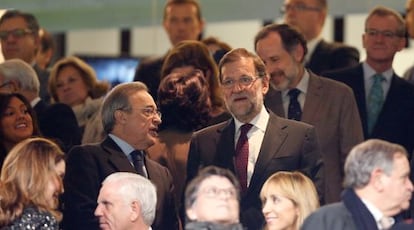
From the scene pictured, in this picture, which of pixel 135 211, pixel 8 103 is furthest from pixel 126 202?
pixel 8 103

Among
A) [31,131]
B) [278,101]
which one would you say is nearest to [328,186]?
[278,101]

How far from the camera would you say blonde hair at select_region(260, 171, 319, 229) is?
36.7 feet

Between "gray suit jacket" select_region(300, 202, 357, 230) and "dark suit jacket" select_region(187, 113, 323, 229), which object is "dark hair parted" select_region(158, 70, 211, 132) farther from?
"gray suit jacket" select_region(300, 202, 357, 230)

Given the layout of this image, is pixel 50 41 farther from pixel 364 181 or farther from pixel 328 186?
pixel 364 181

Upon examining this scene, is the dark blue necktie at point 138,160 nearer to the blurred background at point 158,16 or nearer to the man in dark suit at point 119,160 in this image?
the man in dark suit at point 119,160

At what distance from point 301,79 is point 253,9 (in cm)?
327

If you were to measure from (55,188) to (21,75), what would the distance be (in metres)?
2.87

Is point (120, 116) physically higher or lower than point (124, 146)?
higher

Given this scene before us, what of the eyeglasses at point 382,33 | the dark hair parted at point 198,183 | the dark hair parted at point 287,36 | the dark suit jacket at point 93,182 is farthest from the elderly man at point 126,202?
the eyeglasses at point 382,33

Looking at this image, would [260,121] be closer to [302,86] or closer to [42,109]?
[302,86]

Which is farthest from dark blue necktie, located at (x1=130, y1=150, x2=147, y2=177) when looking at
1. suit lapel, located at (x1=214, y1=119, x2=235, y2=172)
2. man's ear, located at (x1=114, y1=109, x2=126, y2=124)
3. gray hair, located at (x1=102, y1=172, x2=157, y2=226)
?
gray hair, located at (x1=102, y1=172, x2=157, y2=226)

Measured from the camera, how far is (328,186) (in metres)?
12.9

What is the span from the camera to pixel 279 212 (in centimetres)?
1119

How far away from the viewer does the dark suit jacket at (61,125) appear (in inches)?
548
